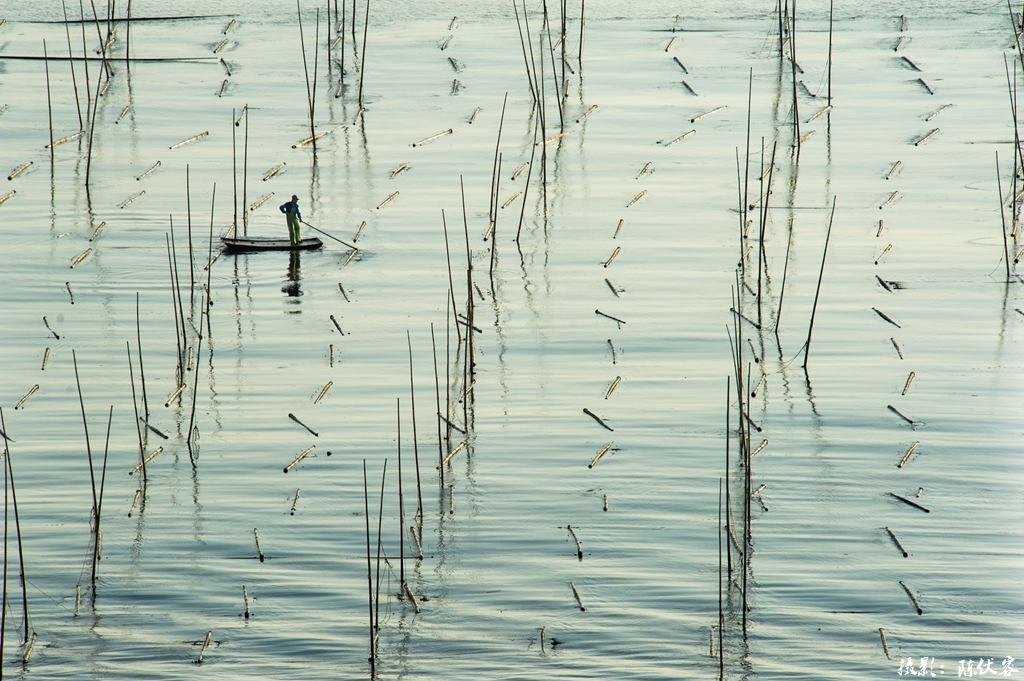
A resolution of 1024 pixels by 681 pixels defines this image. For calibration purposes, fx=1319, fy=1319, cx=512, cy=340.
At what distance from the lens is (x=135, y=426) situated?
15.1ft

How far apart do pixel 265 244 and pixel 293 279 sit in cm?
28

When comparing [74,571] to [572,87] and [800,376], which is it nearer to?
[800,376]

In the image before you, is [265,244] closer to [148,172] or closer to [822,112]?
[148,172]

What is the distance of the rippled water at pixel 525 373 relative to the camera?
3406 mm

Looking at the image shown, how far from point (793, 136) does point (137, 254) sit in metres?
4.02

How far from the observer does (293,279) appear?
6.16 meters

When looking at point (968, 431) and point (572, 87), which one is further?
point (572, 87)

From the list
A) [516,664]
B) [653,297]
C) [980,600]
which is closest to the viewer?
[516,664]

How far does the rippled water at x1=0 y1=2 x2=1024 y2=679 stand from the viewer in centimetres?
341

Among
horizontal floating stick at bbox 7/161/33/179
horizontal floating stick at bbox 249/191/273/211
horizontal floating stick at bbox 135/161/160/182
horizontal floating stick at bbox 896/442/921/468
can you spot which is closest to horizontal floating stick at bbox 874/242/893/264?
horizontal floating stick at bbox 896/442/921/468

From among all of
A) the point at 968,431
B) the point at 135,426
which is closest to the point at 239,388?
the point at 135,426

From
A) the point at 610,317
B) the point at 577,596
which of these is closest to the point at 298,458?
the point at 577,596

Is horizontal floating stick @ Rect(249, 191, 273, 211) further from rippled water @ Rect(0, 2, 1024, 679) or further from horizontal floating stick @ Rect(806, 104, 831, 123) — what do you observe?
horizontal floating stick @ Rect(806, 104, 831, 123)

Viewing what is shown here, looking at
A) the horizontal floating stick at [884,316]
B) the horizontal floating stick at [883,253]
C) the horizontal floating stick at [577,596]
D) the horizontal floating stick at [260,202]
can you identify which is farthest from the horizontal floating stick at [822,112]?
the horizontal floating stick at [577,596]
